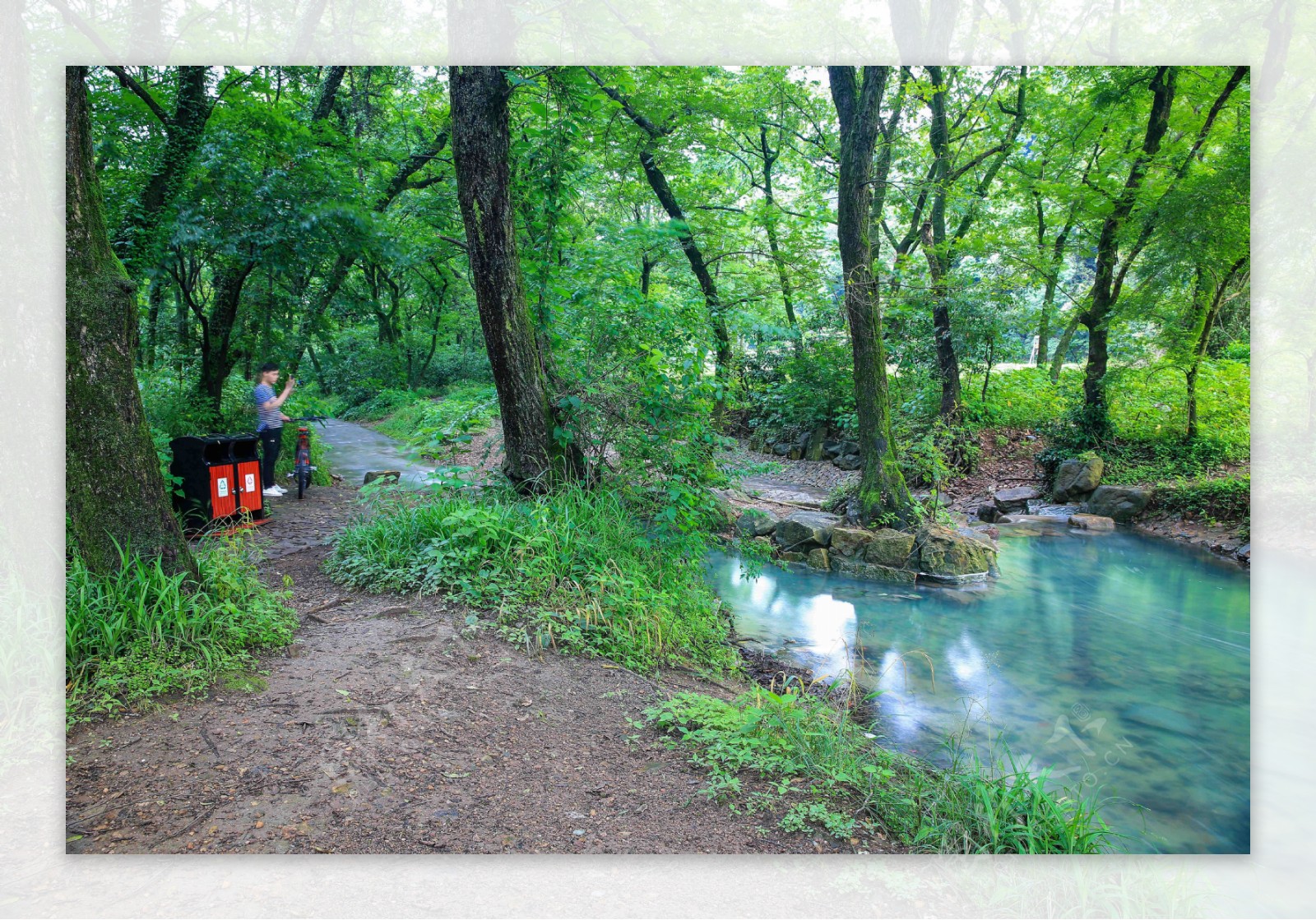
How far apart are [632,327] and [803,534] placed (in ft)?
10.9

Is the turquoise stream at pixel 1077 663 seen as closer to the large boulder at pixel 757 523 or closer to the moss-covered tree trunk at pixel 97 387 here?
the large boulder at pixel 757 523

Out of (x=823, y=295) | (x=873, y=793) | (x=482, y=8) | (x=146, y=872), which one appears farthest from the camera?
(x=823, y=295)

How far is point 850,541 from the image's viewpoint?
710 cm

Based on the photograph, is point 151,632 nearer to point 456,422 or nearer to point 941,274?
point 456,422

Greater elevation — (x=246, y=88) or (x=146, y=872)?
(x=246, y=88)

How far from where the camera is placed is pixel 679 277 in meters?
14.6

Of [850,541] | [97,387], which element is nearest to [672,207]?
[850,541]

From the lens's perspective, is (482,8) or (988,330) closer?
(482,8)

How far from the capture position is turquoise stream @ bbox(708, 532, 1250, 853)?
A: 334cm

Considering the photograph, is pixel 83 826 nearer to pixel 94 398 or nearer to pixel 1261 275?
pixel 94 398

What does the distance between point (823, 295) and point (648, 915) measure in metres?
11.7

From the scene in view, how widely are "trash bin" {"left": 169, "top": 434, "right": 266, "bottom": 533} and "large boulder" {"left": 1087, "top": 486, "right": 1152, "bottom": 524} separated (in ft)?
28.1

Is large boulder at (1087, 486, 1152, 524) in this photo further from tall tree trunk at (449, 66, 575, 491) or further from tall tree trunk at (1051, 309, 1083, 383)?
tall tree trunk at (449, 66, 575, 491)

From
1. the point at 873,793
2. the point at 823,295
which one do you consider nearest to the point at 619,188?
the point at 823,295
